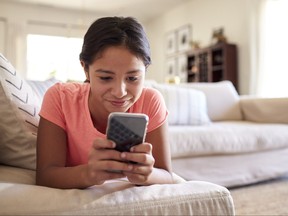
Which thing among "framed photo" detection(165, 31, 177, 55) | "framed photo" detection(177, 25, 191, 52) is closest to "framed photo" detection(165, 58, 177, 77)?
"framed photo" detection(165, 31, 177, 55)

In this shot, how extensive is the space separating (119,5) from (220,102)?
4038 millimetres

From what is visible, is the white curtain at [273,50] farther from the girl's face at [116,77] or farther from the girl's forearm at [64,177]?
the girl's forearm at [64,177]

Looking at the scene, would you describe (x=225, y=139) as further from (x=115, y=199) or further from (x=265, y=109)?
(x=115, y=199)

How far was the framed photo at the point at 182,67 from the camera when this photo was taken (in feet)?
18.6

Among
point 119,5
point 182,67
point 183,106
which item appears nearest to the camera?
point 183,106

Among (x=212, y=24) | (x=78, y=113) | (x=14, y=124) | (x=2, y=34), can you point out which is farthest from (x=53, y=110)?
(x=2, y=34)

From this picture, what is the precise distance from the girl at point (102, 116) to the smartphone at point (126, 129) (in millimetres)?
12

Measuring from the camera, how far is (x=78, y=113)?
0.81 metres

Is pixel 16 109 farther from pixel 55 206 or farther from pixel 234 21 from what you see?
pixel 234 21

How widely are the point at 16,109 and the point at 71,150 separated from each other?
20 cm

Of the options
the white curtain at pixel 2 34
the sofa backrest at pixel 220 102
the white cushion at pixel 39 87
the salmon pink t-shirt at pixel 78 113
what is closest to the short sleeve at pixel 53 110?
the salmon pink t-shirt at pixel 78 113

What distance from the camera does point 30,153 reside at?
906mm

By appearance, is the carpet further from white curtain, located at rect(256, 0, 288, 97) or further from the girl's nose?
white curtain, located at rect(256, 0, 288, 97)

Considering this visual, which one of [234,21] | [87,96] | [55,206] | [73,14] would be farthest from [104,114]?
[73,14]
